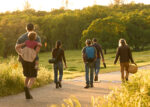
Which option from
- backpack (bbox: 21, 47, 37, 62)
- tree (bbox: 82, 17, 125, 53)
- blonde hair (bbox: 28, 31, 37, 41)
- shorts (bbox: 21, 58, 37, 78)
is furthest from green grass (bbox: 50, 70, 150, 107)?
tree (bbox: 82, 17, 125, 53)

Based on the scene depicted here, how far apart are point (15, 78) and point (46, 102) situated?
2255 millimetres

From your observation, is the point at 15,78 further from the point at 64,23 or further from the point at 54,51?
the point at 64,23

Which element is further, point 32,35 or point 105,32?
point 105,32

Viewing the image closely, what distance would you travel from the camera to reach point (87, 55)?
31.9 feet

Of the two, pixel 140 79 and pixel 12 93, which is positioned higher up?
pixel 140 79

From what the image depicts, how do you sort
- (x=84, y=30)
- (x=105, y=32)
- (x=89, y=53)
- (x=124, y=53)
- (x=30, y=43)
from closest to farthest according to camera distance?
1. (x=30, y=43)
2. (x=89, y=53)
3. (x=124, y=53)
4. (x=105, y=32)
5. (x=84, y=30)

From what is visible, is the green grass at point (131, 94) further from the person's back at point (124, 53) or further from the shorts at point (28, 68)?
the person's back at point (124, 53)

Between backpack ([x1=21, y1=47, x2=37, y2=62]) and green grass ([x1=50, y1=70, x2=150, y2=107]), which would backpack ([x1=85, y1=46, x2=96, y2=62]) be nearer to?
backpack ([x1=21, y1=47, x2=37, y2=62])

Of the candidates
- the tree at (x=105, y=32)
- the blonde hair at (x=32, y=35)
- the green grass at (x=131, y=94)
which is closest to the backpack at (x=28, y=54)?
the blonde hair at (x=32, y=35)

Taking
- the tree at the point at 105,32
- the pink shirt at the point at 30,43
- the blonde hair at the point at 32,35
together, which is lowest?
the tree at the point at 105,32

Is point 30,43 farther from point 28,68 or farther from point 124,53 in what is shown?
point 124,53

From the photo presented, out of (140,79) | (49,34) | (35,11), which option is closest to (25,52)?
(140,79)

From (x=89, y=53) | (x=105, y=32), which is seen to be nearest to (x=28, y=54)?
(x=89, y=53)

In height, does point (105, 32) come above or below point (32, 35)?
below
